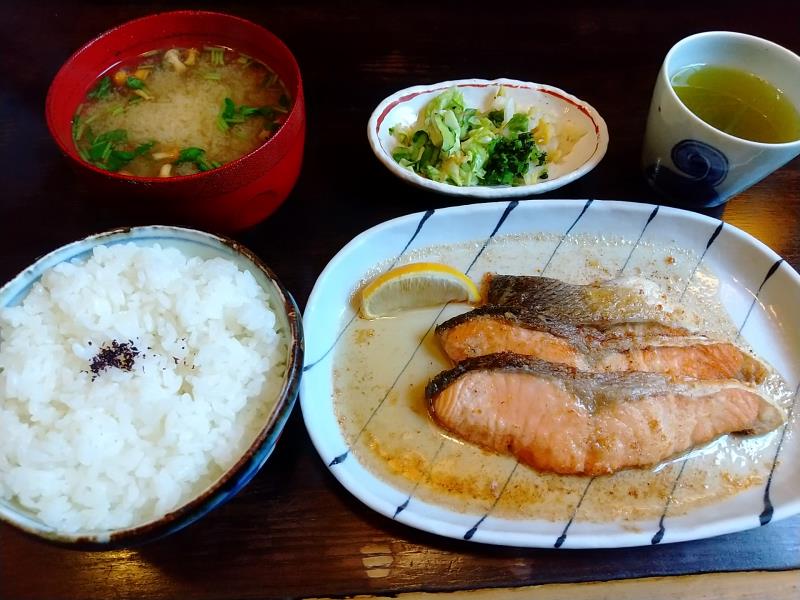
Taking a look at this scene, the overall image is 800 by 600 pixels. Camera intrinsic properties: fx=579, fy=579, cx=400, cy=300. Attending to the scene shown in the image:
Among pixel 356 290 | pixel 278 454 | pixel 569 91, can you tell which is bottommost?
pixel 278 454

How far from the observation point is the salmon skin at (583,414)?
5.68 ft

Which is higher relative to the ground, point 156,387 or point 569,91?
point 569,91

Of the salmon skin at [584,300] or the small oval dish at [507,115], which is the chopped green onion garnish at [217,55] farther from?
the salmon skin at [584,300]

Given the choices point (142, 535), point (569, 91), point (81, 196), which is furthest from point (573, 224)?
point (81, 196)

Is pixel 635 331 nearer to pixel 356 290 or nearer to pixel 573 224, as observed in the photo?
pixel 573 224

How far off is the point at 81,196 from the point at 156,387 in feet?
3.95

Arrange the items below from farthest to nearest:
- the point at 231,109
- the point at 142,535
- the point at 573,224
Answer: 1. the point at 573,224
2. the point at 231,109
3. the point at 142,535

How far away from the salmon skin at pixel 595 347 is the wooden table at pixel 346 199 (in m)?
0.50

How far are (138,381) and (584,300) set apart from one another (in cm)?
144

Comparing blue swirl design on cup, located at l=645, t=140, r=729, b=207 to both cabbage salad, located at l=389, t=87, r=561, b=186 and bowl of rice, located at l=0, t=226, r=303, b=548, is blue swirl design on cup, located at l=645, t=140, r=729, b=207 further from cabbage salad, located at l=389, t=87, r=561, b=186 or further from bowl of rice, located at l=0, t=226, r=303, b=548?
bowl of rice, located at l=0, t=226, r=303, b=548

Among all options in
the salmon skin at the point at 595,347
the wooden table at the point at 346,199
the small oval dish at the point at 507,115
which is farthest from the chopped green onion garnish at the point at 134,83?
the salmon skin at the point at 595,347

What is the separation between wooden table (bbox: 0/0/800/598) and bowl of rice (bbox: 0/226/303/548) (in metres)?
0.31

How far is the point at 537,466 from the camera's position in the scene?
1.74 metres

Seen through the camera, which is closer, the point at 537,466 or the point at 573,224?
the point at 537,466
